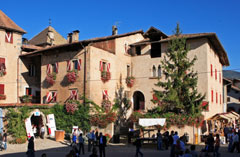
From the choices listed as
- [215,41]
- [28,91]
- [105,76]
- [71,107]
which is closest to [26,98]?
[28,91]

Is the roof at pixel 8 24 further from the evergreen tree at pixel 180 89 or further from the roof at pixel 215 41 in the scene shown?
the evergreen tree at pixel 180 89

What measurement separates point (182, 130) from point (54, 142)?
1087 centimetres

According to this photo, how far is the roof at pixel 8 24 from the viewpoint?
30531 mm

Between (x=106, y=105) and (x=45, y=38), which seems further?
(x=45, y=38)

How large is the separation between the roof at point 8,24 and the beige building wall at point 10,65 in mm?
474

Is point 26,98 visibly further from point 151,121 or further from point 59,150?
point 151,121

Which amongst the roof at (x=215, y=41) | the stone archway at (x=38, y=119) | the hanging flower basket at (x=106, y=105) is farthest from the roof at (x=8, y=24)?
the roof at (x=215, y=41)

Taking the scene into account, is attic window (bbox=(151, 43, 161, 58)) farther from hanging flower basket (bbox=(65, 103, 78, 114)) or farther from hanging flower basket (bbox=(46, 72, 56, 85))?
hanging flower basket (bbox=(46, 72, 56, 85))

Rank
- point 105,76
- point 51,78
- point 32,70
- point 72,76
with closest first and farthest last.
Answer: point 72,76 < point 105,76 < point 51,78 < point 32,70

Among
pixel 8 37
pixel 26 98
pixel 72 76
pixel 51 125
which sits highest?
pixel 8 37

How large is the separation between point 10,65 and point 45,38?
41.8ft

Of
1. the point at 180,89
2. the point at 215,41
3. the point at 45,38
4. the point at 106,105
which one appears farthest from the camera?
the point at 45,38

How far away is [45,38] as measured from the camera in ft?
141

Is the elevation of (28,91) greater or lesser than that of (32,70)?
lesser
